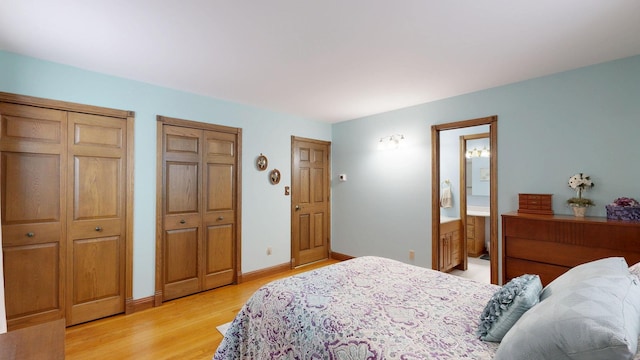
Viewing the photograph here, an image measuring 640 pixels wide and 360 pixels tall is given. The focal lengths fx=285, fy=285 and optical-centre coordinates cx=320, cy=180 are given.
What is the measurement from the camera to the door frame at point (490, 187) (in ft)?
10.4

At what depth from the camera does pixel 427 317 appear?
1.42 metres

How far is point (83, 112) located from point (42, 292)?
1648 mm

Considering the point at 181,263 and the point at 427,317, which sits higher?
the point at 427,317

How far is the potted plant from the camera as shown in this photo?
2.58 meters

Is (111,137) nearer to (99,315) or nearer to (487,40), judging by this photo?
(99,315)

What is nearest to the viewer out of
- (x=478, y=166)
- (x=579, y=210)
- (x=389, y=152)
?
(x=579, y=210)

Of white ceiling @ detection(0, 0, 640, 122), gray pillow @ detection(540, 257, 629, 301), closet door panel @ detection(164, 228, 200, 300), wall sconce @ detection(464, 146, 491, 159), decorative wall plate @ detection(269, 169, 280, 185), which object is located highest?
white ceiling @ detection(0, 0, 640, 122)

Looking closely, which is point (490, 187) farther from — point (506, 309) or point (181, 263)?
point (181, 263)

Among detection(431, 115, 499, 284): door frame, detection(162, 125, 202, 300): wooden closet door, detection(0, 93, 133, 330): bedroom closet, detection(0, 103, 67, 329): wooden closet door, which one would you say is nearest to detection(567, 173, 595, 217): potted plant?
detection(431, 115, 499, 284): door frame

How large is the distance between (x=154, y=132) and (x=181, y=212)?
94cm

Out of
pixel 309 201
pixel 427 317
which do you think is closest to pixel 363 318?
pixel 427 317

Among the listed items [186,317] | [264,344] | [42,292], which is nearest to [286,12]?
[264,344]

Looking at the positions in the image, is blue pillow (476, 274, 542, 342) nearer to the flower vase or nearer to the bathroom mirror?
the flower vase

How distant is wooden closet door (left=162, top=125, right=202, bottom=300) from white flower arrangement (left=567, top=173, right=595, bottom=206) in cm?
389
